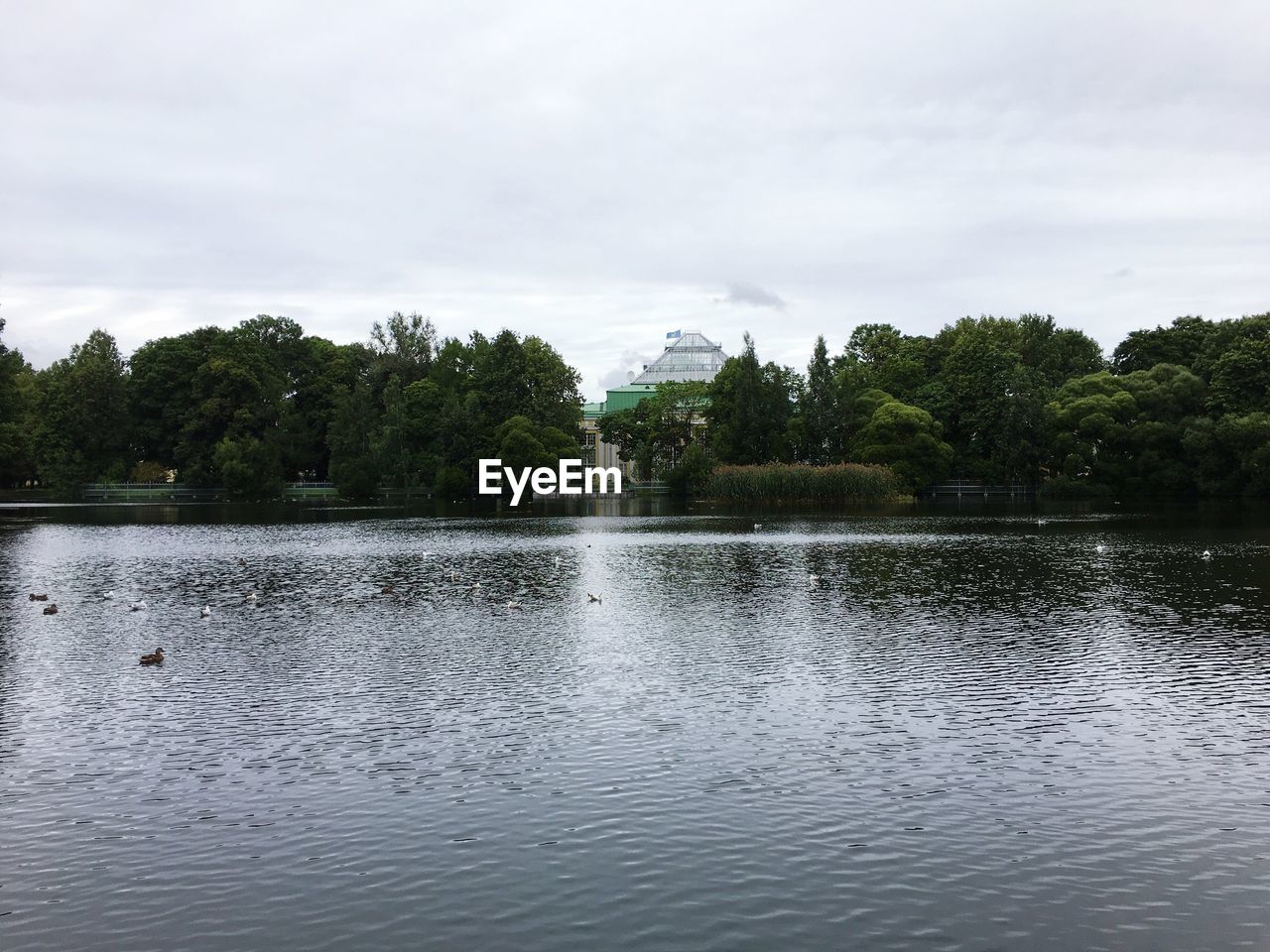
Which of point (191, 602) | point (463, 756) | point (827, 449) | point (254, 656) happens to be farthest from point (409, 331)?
point (463, 756)

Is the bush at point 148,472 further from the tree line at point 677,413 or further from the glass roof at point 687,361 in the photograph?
the glass roof at point 687,361

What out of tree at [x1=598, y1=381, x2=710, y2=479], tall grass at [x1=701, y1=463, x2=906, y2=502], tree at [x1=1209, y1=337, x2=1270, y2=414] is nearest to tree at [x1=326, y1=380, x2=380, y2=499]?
tree at [x1=598, y1=381, x2=710, y2=479]

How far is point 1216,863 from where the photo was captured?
12781mm

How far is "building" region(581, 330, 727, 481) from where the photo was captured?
555 ft

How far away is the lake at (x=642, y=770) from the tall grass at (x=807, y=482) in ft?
207

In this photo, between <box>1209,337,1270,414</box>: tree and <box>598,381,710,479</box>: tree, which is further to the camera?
<box>598,381,710,479</box>: tree

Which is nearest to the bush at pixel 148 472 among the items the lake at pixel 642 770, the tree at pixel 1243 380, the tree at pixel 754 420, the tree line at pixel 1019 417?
the tree line at pixel 1019 417

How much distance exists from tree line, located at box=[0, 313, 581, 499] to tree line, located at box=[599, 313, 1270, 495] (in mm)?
21174

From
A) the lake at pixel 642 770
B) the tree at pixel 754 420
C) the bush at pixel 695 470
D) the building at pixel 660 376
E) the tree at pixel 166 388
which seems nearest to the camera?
the lake at pixel 642 770

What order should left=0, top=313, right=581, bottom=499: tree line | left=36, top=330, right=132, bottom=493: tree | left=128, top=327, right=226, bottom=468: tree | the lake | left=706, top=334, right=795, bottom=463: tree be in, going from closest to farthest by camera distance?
the lake, left=706, top=334, right=795, bottom=463: tree, left=0, top=313, right=581, bottom=499: tree line, left=36, top=330, right=132, bottom=493: tree, left=128, top=327, right=226, bottom=468: tree

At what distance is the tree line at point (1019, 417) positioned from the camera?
343ft

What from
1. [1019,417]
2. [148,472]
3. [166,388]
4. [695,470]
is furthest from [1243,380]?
[148,472]

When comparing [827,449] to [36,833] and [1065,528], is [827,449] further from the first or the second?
[36,833]

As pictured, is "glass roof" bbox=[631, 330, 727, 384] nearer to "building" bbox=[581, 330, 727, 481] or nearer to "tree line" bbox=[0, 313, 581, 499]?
"building" bbox=[581, 330, 727, 481]
